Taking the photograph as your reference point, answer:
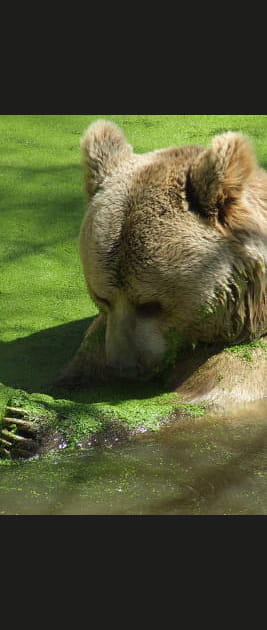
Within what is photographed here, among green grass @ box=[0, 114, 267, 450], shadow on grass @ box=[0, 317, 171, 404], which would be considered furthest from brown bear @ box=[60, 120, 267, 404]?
green grass @ box=[0, 114, 267, 450]

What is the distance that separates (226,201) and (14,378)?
1848 mm

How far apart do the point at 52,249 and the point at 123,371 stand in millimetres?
2857

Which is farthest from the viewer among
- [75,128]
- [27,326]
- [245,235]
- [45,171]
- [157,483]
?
[75,128]

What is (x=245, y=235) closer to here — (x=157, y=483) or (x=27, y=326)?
(x=157, y=483)

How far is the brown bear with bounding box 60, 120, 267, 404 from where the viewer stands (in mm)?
5789

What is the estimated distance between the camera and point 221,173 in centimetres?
569

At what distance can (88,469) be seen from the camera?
5234 millimetres

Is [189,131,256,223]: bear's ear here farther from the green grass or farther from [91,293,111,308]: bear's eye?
the green grass

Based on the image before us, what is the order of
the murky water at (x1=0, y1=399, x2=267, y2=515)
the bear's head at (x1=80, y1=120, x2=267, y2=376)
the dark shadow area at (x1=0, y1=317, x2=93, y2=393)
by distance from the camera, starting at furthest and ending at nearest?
1. the dark shadow area at (x1=0, y1=317, x2=93, y2=393)
2. the bear's head at (x1=80, y1=120, x2=267, y2=376)
3. the murky water at (x1=0, y1=399, x2=267, y2=515)

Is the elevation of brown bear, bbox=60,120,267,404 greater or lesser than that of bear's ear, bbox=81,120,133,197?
lesser

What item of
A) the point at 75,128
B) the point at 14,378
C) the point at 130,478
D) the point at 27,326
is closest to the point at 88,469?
the point at 130,478

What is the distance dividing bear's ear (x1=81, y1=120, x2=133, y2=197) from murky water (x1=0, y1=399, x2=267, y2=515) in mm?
1618

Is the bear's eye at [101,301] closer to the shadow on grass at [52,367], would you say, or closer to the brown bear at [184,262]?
the brown bear at [184,262]

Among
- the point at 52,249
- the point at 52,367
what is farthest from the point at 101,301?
the point at 52,249
